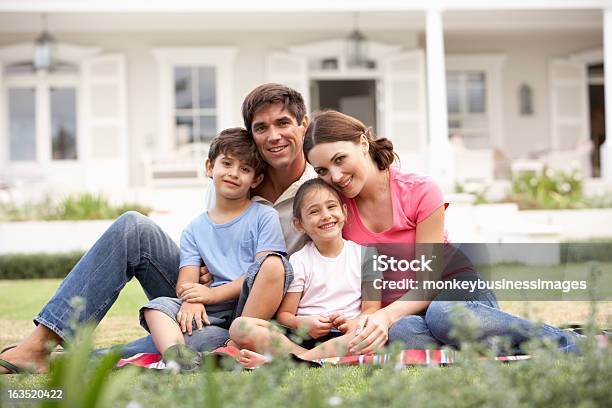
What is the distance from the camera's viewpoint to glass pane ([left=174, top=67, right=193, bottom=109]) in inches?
457

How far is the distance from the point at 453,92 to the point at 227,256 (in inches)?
395

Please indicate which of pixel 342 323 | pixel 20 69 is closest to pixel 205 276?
pixel 342 323

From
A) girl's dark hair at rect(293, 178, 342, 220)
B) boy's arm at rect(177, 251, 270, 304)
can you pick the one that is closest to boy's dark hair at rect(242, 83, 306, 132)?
girl's dark hair at rect(293, 178, 342, 220)

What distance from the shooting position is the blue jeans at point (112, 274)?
2709 millimetres

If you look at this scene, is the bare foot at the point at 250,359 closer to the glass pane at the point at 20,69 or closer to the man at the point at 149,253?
the man at the point at 149,253

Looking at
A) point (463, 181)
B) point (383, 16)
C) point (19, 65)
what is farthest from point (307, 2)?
point (19, 65)

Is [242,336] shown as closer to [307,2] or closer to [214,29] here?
[307,2]

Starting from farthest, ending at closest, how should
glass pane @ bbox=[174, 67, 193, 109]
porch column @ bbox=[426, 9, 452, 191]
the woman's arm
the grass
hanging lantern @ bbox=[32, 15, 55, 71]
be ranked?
glass pane @ bbox=[174, 67, 193, 109] < hanging lantern @ bbox=[32, 15, 55, 71] < porch column @ bbox=[426, 9, 452, 191] < the woman's arm < the grass

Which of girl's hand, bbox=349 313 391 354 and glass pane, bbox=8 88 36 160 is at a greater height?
glass pane, bbox=8 88 36 160

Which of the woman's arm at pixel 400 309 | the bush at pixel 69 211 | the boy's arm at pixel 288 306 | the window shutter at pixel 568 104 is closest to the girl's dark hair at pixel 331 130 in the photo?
the woman's arm at pixel 400 309

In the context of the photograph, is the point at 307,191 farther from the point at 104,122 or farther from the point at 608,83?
the point at 104,122

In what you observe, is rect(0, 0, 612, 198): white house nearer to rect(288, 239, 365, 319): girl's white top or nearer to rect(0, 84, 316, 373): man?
rect(0, 84, 316, 373): man

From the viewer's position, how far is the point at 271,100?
2.97m

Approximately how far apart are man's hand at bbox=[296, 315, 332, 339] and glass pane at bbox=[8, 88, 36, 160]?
9.53m
